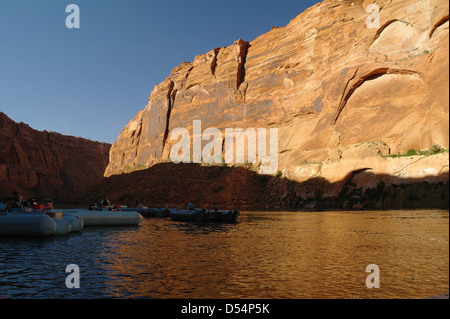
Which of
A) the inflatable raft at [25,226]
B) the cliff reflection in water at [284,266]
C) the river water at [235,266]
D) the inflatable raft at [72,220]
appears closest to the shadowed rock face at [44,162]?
the inflatable raft at [72,220]

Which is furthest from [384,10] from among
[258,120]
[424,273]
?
[424,273]

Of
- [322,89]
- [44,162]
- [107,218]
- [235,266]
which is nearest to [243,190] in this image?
[322,89]

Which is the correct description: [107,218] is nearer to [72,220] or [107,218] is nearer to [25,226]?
[72,220]

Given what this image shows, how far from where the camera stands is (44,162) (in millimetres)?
115062

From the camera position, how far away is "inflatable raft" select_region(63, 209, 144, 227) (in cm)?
2200

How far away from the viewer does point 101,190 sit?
74875 mm

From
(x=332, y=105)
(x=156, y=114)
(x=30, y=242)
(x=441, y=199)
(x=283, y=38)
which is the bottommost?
(x=30, y=242)

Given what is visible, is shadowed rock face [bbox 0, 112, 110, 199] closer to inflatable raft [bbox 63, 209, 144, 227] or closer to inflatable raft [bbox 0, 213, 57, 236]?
inflatable raft [bbox 63, 209, 144, 227]

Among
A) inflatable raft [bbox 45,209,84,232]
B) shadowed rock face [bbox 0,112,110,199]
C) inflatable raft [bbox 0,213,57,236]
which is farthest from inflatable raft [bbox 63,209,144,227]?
shadowed rock face [bbox 0,112,110,199]

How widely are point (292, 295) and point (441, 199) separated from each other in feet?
15.7

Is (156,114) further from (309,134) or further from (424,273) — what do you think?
(424,273)

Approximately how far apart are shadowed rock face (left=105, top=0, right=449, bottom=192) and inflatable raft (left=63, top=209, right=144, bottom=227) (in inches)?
801

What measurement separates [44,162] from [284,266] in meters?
123

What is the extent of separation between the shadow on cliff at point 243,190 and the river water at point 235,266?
11772mm
